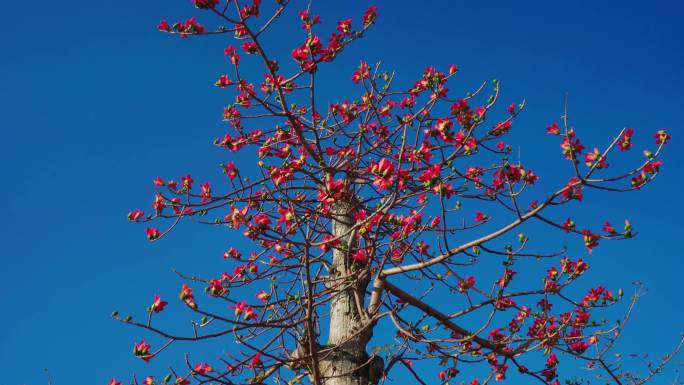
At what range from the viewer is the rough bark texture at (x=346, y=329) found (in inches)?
172

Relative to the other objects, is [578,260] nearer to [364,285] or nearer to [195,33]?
[364,285]

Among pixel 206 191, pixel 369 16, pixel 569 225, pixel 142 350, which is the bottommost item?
pixel 142 350

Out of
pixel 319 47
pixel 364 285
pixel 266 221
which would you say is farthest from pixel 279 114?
pixel 364 285

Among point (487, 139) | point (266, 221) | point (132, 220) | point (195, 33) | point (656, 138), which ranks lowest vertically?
point (266, 221)

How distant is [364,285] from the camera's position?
4801mm

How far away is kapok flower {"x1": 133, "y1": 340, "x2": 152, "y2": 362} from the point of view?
3449mm

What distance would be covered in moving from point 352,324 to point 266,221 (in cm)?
146

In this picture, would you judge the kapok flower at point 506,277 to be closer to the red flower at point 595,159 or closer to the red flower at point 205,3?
the red flower at point 595,159

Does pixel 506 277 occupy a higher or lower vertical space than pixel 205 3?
lower

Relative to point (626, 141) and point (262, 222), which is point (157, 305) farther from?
point (626, 141)

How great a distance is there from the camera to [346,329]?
15.3 feet

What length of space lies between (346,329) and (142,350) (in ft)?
5.58

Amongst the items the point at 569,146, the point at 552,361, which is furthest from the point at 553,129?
the point at 552,361

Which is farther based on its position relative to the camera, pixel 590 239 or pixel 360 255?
pixel 360 255
